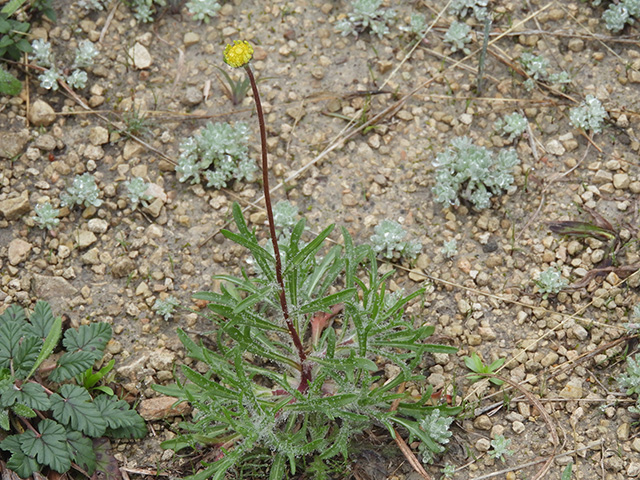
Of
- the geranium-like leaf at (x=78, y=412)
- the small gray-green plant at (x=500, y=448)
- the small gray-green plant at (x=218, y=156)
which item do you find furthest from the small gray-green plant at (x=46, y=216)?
the small gray-green plant at (x=500, y=448)

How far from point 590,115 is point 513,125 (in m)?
0.44

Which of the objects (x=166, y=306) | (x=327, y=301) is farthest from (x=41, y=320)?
(x=327, y=301)

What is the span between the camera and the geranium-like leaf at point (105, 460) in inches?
123

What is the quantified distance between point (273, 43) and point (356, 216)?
4.37 feet

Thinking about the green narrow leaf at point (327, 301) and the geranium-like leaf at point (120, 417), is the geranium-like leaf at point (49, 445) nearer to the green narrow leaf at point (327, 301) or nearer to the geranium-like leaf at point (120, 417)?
the geranium-like leaf at point (120, 417)

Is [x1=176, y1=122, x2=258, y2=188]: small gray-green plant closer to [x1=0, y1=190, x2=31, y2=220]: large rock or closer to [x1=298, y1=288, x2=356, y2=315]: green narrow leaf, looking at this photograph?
[x1=0, y1=190, x2=31, y2=220]: large rock

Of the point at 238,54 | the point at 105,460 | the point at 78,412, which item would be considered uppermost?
the point at 238,54

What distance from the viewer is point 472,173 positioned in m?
3.73

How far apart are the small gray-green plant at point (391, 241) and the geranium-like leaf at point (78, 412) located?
157 cm

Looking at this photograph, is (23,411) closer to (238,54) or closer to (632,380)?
(238,54)

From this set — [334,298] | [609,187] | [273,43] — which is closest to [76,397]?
[334,298]

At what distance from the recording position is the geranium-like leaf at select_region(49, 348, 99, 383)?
10.2 ft

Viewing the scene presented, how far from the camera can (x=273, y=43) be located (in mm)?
4391

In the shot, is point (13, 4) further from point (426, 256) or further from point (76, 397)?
point (426, 256)
